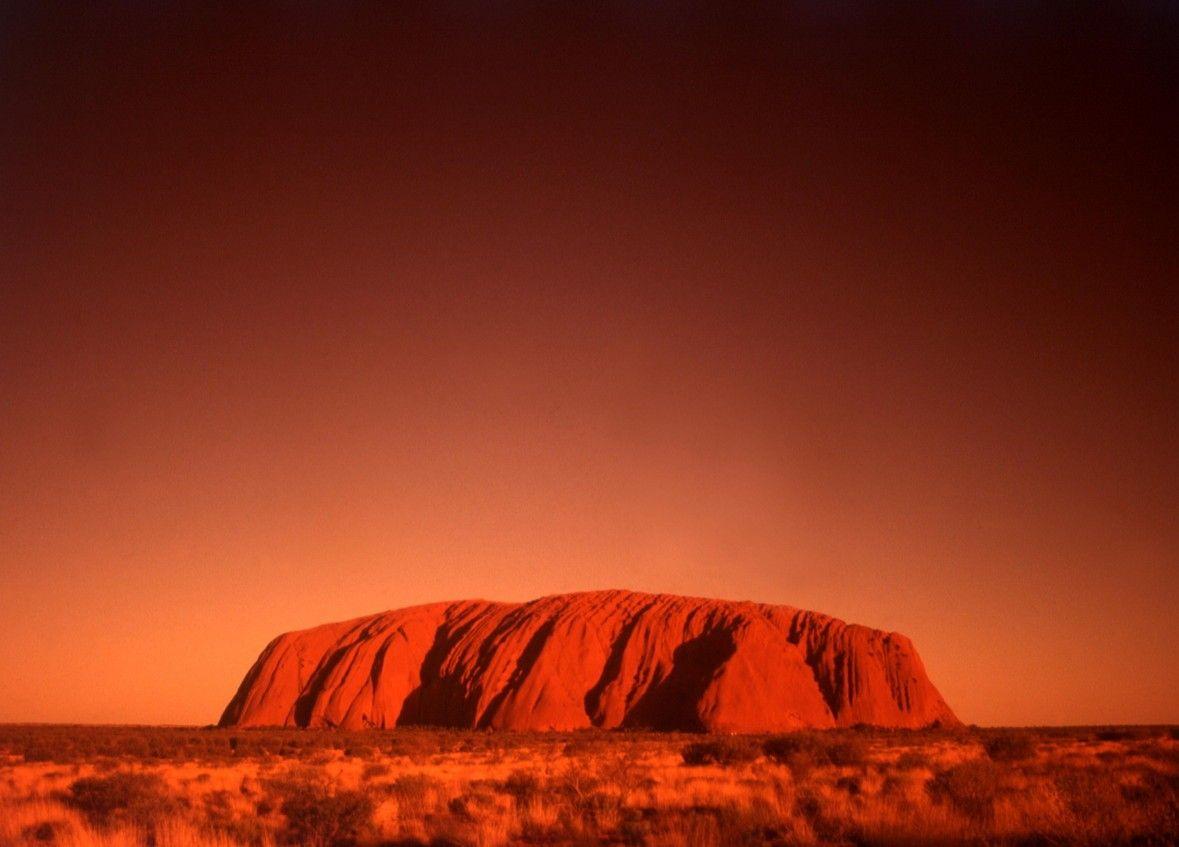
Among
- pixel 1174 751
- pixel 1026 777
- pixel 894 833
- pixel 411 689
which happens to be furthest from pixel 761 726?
pixel 894 833

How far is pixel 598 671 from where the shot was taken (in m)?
64.9

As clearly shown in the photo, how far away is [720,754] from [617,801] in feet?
41.0

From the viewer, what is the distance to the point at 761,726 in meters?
57.1

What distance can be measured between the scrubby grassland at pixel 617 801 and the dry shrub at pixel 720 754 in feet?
0.29

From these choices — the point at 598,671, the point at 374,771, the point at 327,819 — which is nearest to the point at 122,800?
the point at 327,819

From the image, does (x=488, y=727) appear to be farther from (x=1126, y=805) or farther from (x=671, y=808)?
(x=1126, y=805)

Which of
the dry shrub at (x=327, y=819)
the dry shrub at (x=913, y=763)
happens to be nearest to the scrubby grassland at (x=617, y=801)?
the dry shrub at (x=327, y=819)

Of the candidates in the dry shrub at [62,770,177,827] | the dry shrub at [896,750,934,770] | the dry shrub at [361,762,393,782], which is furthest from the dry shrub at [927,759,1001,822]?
the dry shrub at [361,762,393,782]

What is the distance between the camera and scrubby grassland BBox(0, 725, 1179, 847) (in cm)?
1174

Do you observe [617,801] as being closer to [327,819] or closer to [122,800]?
[327,819]

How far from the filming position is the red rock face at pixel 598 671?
60.2 meters

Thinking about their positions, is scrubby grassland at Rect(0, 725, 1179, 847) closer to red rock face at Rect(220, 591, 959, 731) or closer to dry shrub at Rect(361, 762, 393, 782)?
dry shrub at Rect(361, 762, 393, 782)

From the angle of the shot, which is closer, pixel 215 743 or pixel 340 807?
pixel 340 807

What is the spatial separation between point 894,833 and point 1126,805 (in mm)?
4074
